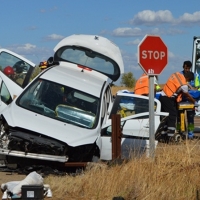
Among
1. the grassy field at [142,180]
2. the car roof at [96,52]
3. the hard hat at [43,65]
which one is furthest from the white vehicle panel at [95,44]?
the grassy field at [142,180]

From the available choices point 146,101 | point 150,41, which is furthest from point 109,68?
point 150,41

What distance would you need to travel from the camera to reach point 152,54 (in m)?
11.2

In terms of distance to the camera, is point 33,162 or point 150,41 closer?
point 150,41

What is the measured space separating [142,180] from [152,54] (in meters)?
2.24

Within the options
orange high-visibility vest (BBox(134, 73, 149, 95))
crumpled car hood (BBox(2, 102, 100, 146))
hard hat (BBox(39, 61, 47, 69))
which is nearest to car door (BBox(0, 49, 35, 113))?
hard hat (BBox(39, 61, 47, 69))

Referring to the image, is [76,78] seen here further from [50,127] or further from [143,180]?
[143,180]

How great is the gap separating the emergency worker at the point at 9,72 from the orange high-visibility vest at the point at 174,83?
415 cm

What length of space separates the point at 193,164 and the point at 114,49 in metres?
5.62

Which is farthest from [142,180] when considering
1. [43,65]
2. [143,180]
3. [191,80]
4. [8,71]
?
[191,80]

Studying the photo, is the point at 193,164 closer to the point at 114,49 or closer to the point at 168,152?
the point at 168,152

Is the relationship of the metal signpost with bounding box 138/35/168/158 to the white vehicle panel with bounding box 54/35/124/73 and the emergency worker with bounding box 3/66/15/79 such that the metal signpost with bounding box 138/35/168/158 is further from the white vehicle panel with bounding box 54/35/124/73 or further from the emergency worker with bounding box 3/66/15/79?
the emergency worker with bounding box 3/66/15/79

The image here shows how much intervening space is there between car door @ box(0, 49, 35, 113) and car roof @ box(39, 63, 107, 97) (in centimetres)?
79

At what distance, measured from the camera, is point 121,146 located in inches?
495

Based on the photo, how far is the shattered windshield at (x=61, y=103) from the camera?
13.0 m
